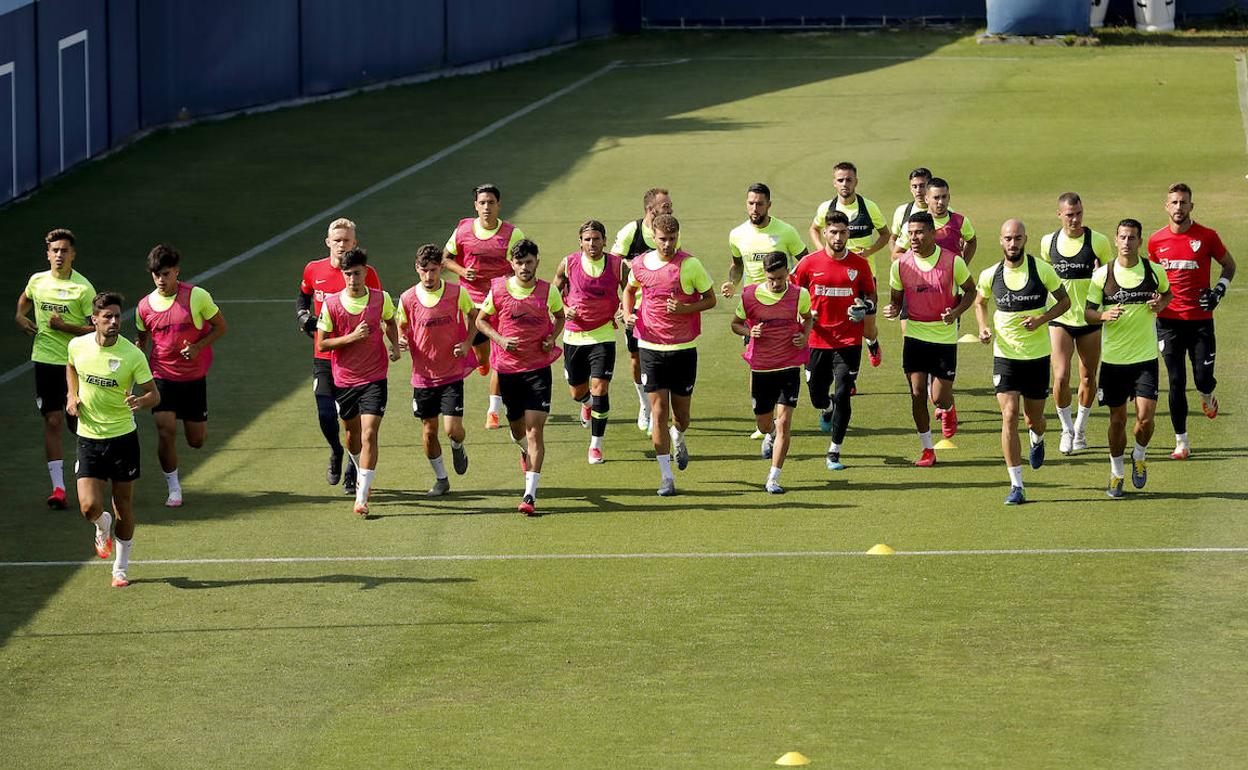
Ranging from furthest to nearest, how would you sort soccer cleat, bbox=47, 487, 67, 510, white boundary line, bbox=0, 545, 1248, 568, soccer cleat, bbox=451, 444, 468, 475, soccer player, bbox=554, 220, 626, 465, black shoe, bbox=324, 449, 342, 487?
soccer player, bbox=554, 220, 626, 465 < black shoe, bbox=324, 449, 342, 487 < soccer cleat, bbox=451, 444, 468, 475 < soccer cleat, bbox=47, 487, 67, 510 < white boundary line, bbox=0, 545, 1248, 568

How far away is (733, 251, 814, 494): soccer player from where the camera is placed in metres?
16.9

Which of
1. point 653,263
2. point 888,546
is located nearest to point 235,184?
point 653,263

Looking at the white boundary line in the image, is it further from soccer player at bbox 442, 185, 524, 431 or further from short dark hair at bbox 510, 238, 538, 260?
soccer player at bbox 442, 185, 524, 431

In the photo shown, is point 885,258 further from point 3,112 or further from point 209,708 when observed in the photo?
point 209,708

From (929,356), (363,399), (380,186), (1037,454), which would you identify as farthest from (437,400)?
(380,186)

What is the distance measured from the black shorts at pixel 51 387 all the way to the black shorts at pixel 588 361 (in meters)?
4.38

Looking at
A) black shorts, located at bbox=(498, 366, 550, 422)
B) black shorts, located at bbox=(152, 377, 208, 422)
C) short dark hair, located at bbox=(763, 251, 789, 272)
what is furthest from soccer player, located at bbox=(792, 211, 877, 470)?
black shorts, located at bbox=(152, 377, 208, 422)

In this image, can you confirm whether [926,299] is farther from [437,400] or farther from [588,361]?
[437,400]

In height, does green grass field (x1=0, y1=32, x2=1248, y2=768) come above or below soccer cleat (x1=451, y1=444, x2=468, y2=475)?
below

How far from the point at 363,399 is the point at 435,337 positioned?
0.80 meters

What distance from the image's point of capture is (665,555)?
Result: 15172 mm

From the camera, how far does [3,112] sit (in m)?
31.0

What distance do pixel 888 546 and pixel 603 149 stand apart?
74.4 feet

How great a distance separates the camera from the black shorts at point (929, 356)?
695 inches
